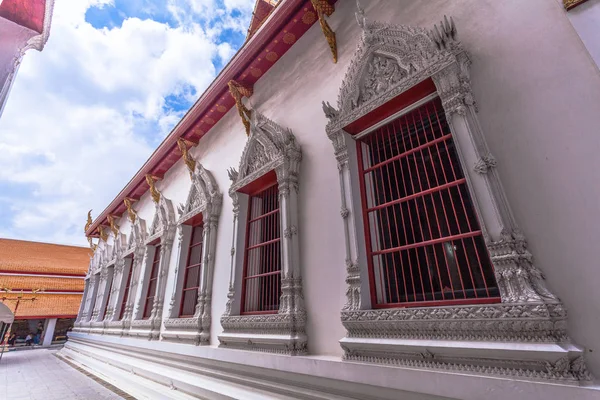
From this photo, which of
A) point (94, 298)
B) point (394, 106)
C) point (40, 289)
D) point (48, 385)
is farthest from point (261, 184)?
point (40, 289)

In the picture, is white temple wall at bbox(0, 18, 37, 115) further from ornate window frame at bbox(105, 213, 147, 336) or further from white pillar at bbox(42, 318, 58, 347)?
Result: white pillar at bbox(42, 318, 58, 347)

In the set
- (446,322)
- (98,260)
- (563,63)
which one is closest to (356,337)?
(446,322)

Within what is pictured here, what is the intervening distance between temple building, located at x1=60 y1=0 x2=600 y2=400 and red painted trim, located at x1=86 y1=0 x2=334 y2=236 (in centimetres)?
3

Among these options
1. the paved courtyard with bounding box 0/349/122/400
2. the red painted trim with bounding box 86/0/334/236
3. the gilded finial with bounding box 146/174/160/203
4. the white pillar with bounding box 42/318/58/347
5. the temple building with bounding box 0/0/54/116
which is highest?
the red painted trim with bounding box 86/0/334/236

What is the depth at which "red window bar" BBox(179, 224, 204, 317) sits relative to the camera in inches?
191

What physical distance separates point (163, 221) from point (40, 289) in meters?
13.6

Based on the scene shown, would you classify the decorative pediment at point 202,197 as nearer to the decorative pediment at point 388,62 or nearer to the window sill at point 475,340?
the decorative pediment at point 388,62

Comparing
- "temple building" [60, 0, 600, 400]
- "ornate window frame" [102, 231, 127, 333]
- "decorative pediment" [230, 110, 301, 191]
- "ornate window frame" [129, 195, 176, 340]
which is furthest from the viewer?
"ornate window frame" [102, 231, 127, 333]

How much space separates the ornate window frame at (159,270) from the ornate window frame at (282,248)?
2410 millimetres

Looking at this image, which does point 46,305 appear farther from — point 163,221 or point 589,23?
point 589,23

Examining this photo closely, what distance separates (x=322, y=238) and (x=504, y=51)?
2087 mm

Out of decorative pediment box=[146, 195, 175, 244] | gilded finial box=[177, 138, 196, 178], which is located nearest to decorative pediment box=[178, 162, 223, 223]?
gilded finial box=[177, 138, 196, 178]

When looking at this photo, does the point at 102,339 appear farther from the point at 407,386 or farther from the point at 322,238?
the point at 407,386

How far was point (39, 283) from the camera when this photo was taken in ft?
47.8
